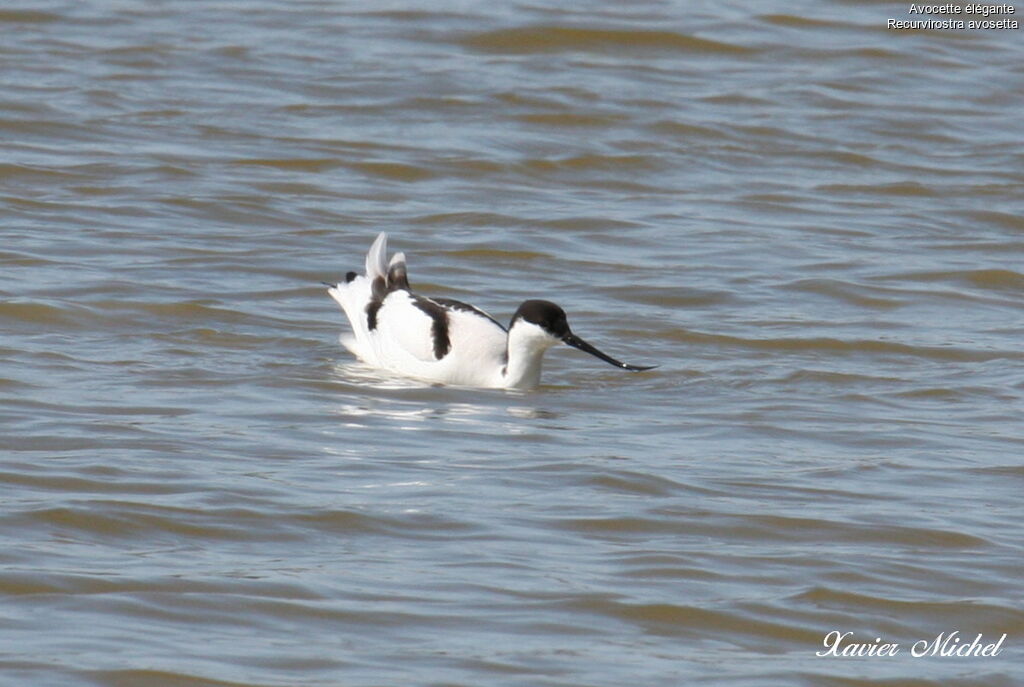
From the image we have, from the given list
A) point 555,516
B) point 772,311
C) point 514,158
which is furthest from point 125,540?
point 514,158

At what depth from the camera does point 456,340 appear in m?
9.93

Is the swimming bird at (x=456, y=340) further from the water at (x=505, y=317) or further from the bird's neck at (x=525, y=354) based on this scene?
the water at (x=505, y=317)

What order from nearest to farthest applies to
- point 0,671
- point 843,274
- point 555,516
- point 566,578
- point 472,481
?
point 0,671, point 566,578, point 555,516, point 472,481, point 843,274

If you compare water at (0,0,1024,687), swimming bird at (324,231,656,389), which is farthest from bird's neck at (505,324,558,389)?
water at (0,0,1024,687)

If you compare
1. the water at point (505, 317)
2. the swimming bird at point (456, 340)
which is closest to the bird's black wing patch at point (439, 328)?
the swimming bird at point (456, 340)

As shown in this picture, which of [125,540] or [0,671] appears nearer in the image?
[0,671]

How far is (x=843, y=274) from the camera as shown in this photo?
12.1 metres

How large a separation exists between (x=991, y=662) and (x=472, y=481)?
2.26 meters

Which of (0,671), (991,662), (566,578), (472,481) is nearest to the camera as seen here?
(0,671)

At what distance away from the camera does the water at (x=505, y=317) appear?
20.1 ft

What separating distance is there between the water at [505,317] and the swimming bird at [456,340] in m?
0.16

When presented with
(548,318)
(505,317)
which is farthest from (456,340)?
(505,317)

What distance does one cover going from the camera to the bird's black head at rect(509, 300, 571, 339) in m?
9.72

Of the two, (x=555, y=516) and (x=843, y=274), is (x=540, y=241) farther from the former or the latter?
(x=555, y=516)
